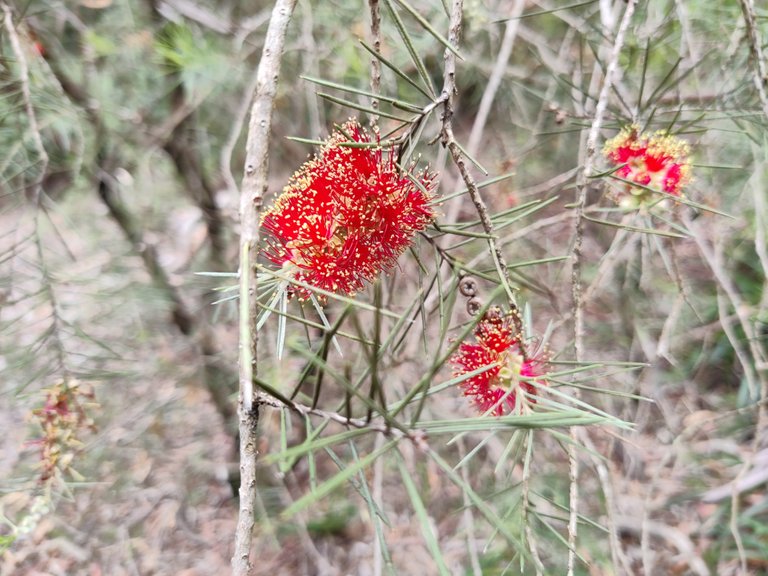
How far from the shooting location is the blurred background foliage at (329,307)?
1.35 m

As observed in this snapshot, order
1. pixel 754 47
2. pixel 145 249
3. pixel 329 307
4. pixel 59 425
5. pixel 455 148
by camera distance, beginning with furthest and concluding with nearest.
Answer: pixel 145 249
pixel 329 307
pixel 59 425
pixel 754 47
pixel 455 148

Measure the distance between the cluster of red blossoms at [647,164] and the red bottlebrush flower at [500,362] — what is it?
273 mm

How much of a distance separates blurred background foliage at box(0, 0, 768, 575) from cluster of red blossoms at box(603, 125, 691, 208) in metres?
0.49

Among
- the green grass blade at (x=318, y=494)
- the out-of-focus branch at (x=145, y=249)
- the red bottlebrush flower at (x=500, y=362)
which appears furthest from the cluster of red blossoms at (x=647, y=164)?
the out-of-focus branch at (x=145, y=249)

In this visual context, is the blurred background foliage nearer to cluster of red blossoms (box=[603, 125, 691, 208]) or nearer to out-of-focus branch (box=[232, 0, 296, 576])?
cluster of red blossoms (box=[603, 125, 691, 208])

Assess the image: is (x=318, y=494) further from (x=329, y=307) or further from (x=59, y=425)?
(x=329, y=307)

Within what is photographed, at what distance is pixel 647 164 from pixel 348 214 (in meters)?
0.44

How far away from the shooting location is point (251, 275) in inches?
12.5

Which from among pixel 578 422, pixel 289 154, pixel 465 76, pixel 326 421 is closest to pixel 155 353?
pixel 289 154

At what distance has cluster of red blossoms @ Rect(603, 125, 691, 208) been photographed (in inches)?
27.8

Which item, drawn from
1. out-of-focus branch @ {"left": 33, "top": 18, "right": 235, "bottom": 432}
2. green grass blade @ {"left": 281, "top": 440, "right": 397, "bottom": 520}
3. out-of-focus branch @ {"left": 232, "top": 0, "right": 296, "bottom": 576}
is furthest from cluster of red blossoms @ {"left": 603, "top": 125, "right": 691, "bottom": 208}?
out-of-focus branch @ {"left": 33, "top": 18, "right": 235, "bottom": 432}

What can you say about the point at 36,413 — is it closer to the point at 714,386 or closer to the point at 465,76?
the point at 465,76

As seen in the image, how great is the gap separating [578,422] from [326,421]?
0.15 meters

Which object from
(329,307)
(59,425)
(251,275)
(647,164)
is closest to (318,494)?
(251,275)
